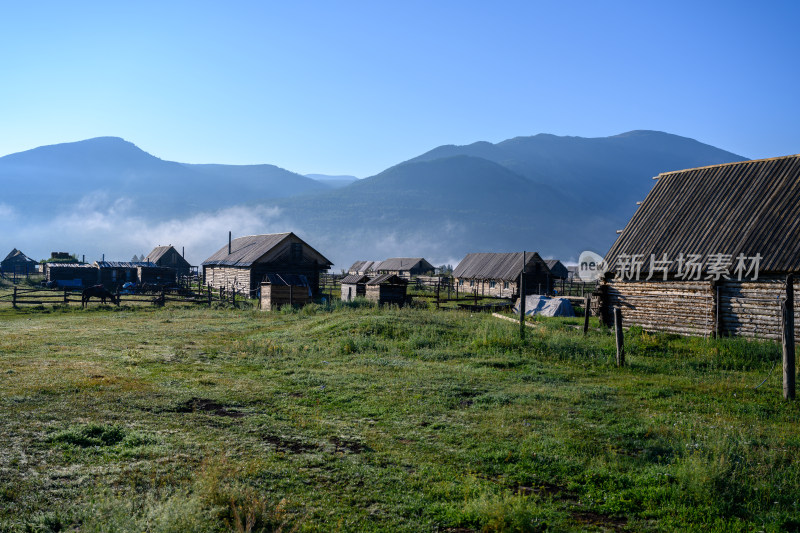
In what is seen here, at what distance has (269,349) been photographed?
58.8 feet

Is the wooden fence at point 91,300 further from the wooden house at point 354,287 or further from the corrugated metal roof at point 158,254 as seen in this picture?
the corrugated metal roof at point 158,254

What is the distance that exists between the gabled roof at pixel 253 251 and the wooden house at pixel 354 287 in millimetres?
4081

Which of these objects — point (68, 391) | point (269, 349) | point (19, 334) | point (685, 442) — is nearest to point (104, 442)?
point (68, 391)

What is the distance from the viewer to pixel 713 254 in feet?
68.9

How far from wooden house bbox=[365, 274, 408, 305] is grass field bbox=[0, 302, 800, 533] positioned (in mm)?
18709

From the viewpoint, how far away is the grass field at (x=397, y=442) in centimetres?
585

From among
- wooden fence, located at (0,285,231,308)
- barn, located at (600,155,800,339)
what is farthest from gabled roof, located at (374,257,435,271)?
barn, located at (600,155,800,339)

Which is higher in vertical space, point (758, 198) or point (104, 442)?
point (758, 198)

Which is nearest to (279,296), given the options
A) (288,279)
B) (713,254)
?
(288,279)

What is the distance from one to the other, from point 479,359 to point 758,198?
1495cm

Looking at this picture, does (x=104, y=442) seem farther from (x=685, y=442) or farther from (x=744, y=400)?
(x=744, y=400)

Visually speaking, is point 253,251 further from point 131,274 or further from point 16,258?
point 16,258

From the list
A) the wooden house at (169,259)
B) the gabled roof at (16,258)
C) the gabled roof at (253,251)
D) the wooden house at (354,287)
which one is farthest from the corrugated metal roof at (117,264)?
the wooden house at (354,287)

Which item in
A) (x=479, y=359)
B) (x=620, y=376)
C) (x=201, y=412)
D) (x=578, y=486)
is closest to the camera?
(x=578, y=486)
